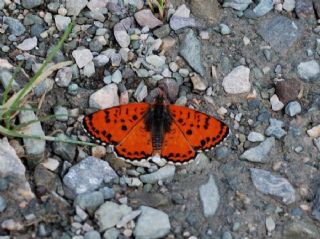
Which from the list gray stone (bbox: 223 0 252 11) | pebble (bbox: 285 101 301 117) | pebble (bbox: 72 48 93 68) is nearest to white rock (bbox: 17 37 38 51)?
pebble (bbox: 72 48 93 68)

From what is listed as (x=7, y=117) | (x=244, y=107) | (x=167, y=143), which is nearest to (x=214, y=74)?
(x=244, y=107)

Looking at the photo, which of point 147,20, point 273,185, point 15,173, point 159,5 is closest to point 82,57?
point 147,20

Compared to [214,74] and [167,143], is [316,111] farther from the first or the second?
[167,143]

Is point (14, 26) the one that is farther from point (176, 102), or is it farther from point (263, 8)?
point (263, 8)

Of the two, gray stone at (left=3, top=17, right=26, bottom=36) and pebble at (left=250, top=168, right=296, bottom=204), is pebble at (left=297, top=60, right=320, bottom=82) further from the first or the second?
gray stone at (left=3, top=17, right=26, bottom=36)

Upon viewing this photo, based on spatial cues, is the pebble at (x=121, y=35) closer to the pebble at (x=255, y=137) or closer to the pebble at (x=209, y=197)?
the pebble at (x=255, y=137)

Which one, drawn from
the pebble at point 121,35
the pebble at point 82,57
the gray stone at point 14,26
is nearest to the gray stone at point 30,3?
the gray stone at point 14,26
